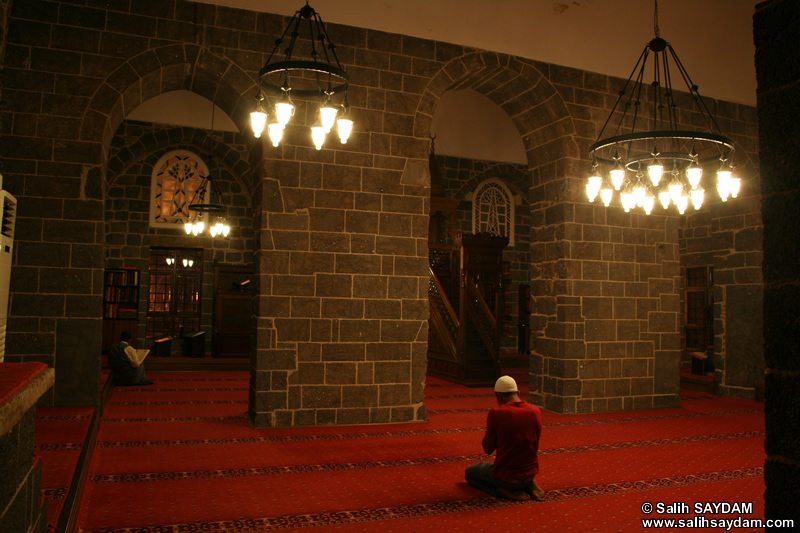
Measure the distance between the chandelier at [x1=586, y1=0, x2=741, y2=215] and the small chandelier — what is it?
617 cm

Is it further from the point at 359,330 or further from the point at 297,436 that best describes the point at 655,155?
the point at 297,436

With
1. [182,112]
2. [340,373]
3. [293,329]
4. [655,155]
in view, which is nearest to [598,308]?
[655,155]

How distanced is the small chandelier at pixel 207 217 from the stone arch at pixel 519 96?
479 cm

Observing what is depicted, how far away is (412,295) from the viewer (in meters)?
6.13

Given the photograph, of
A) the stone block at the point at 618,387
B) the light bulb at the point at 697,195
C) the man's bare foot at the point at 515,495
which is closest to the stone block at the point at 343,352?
the man's bare foot at the point at 515,495

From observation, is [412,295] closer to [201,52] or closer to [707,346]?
[201,52]

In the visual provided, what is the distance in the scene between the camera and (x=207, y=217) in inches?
464

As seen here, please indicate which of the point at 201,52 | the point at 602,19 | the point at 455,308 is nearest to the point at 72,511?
the point at 201,52

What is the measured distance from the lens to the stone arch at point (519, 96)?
6.43 m

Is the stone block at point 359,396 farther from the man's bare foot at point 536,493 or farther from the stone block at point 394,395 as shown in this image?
the man's bare foot at point 536,493

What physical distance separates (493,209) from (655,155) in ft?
28.3

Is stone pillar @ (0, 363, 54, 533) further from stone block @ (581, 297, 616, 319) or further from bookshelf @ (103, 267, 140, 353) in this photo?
bookshelf @ (103, 267, 140, 353)

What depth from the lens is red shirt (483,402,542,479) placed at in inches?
142

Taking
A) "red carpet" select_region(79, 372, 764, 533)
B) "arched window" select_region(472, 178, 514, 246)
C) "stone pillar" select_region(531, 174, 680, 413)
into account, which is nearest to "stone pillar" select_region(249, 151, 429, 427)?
"red carpet" select_region(79, 372, 764, 533)
